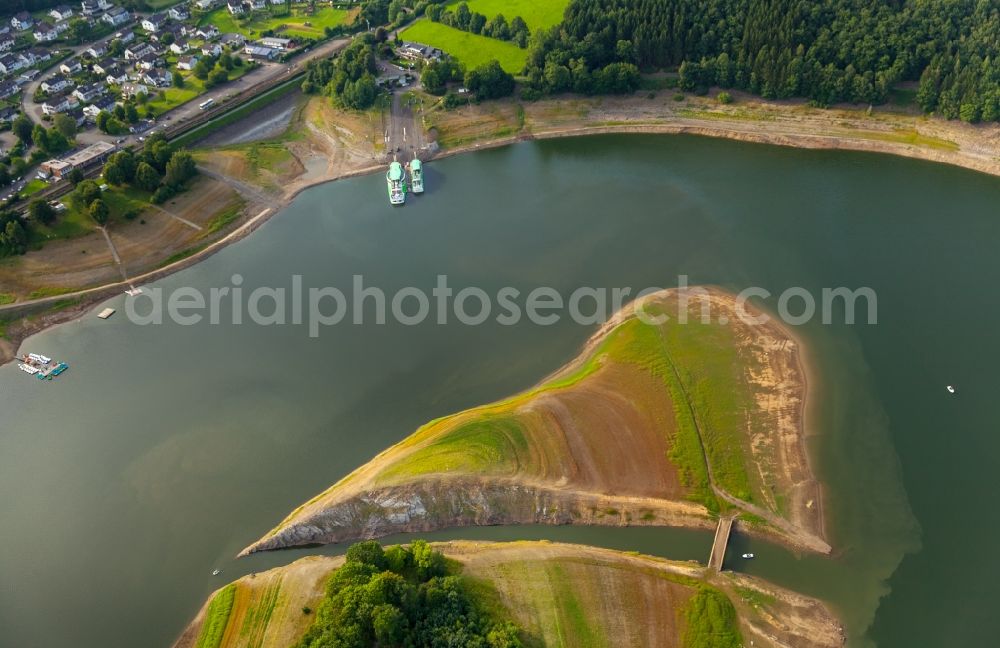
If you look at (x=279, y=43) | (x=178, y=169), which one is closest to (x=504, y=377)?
(x=178, y=169)

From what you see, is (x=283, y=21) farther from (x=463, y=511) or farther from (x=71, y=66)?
(x=463, y=511)

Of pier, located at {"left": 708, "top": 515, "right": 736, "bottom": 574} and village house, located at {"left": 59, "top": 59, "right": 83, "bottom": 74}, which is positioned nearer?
pier, located at {"left": 708, "top": 515, "right": 736, "bottom": 574}

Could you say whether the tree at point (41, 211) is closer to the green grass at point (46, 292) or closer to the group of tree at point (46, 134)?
the green grass at point (46, 292)

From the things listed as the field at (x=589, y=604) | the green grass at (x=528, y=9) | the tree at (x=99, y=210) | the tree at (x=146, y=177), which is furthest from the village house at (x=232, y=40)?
the field at (x=589, y=604)

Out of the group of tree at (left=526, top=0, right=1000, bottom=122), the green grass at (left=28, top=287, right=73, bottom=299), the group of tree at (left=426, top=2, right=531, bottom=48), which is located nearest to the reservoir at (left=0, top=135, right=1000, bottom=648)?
the green grass at (left=28, top=287, right=73, bottom=299)

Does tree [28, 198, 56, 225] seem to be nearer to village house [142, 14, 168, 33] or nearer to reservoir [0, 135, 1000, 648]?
reservoir [0, 135, 1000, 648]

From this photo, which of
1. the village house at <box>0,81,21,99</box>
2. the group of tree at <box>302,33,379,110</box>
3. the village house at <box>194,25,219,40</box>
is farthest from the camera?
the village house at <box>194,25,219,40</box>

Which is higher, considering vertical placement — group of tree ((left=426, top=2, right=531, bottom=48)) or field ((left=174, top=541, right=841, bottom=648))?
group of tree ((left=426, top=2, right=531, bottom=48))
